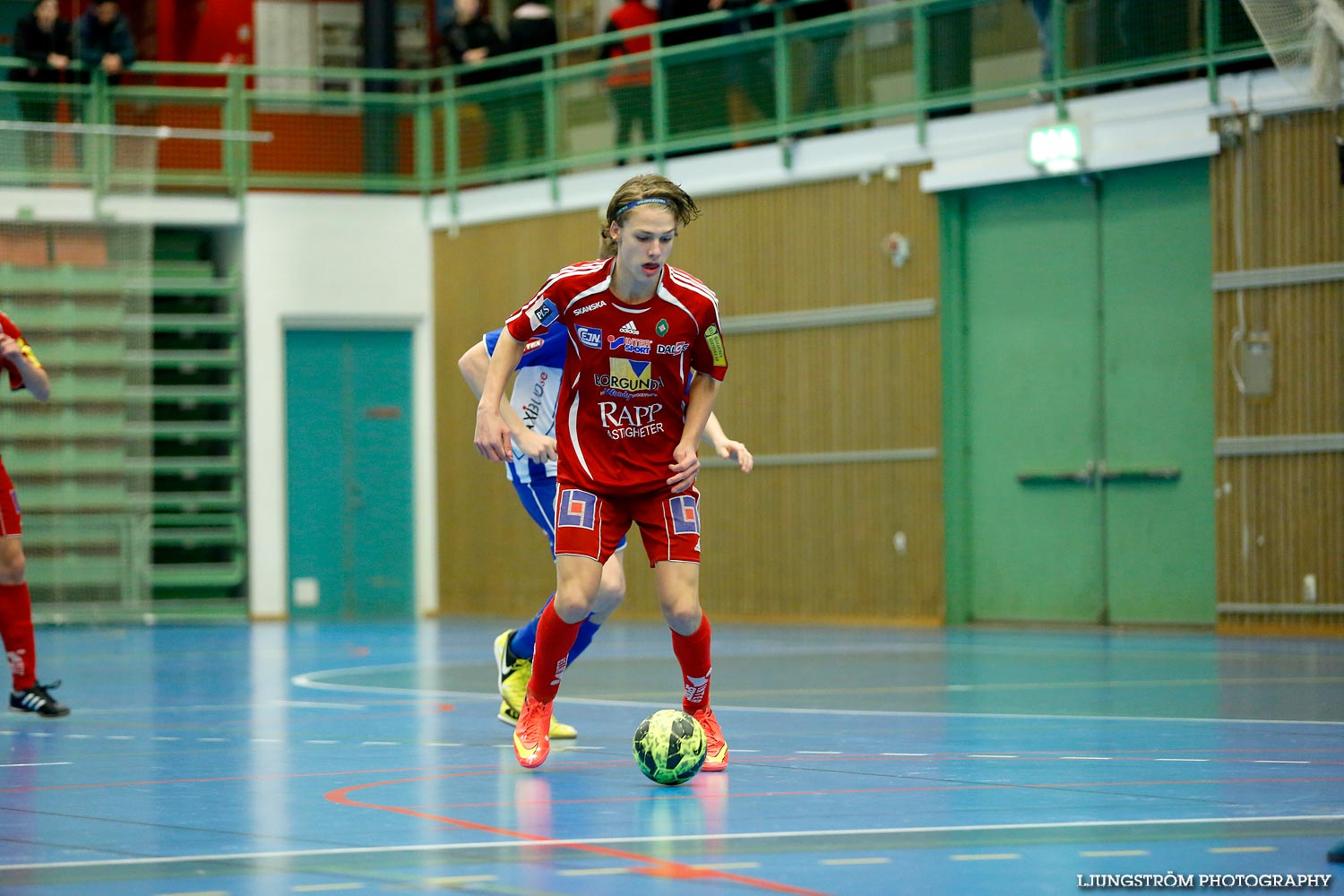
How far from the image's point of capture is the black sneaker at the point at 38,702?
9.31 metres

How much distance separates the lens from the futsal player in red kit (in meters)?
6.70

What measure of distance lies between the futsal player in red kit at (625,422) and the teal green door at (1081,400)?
997cm

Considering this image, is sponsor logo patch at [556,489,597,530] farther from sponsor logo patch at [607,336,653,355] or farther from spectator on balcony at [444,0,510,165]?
spectator on balcony at [444,0,510,165]

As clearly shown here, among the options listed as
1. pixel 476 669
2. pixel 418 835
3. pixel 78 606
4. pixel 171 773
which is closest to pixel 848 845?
pixel 418 835

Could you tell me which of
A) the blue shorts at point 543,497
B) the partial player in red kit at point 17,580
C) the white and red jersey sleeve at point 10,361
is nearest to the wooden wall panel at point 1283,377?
the blue shorts at point 543,497

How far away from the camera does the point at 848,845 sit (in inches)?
192

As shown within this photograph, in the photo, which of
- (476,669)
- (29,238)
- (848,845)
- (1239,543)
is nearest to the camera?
(848,845)

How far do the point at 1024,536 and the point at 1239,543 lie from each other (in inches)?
93.7

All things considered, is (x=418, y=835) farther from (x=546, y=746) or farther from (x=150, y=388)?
(x=150, y=388)

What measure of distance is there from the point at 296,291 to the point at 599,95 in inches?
180

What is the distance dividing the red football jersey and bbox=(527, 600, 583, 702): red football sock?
21.6 inches

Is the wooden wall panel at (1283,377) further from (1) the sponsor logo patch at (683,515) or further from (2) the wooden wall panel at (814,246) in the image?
(1) the sponsor logo patch at (683,515)

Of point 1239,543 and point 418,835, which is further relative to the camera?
point 1239,543

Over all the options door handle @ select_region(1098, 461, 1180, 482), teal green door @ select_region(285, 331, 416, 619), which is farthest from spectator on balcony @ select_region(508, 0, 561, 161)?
door handle @ select_region(1098, 461, 1180, 482)
